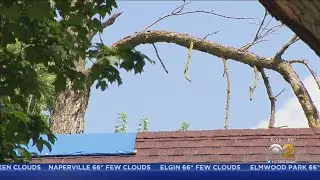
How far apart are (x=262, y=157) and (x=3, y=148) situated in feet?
16.1

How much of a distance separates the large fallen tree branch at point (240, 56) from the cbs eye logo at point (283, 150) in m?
1.38

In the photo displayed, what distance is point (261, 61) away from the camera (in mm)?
10852

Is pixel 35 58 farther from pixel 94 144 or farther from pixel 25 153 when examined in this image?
pixel 94 144

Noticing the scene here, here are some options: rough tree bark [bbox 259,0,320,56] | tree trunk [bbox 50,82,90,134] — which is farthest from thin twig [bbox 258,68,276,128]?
rough tree bark [bbox 259,0,320,56]

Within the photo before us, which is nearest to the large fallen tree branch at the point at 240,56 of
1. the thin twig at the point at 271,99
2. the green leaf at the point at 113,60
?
the thin twig at the point at 271,99

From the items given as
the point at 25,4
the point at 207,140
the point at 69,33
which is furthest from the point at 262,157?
the point at 25,4

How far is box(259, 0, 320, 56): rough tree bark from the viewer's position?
1.69 m

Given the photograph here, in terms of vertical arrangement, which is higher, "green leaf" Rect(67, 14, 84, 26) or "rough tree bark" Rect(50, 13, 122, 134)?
"rough tree bark" Rect(50, 13, 122, 134)

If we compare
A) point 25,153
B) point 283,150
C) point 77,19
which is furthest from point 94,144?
point 77,19

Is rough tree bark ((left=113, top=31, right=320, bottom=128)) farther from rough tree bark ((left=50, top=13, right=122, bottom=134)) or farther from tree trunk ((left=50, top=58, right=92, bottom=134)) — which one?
tree trunk ((left=50, top=58, right=92, bottom=134))

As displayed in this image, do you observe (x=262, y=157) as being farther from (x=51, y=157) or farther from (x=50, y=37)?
(x=50, y=37)

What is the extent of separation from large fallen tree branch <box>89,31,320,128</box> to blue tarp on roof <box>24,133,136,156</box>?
184 centimetres

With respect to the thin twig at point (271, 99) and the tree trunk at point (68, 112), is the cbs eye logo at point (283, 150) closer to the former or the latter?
the thin twig at point (271, 99)

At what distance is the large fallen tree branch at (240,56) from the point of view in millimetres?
10125
